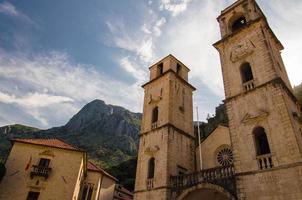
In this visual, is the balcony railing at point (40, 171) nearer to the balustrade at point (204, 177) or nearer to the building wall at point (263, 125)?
the balustrade at point (204, 177)

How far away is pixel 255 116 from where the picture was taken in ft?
46.4

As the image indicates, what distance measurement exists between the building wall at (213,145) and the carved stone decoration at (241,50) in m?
6.52

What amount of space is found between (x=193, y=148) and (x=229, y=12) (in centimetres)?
1214

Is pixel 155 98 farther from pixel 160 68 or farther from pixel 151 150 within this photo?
pixel 151 150

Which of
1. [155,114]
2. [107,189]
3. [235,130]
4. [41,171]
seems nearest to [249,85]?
[235,130]

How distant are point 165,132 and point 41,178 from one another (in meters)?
12.4

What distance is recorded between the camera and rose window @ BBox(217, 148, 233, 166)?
64.7ft

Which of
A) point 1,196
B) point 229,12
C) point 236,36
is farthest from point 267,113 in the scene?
point 1,196

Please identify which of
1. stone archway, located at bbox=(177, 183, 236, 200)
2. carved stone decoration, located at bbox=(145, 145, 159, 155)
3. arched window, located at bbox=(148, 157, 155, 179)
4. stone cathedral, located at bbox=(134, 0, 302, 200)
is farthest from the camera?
carved stone decoration, located at bbox=(145, 145, 159, 155)

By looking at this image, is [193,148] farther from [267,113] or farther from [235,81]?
[267,113]

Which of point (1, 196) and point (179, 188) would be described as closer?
point (179, 188)

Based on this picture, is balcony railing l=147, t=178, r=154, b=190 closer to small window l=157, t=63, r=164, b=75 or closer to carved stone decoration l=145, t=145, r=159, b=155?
carved stone decoration l=145, t=145, r=159, b=155

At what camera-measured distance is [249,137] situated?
46.2 feet

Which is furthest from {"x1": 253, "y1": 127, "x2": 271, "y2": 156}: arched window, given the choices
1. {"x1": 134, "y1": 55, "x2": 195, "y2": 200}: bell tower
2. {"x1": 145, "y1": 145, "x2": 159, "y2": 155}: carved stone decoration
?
{"x1": 145, "y1": 145, "x2": 159, "y2": 155}: carved stone decoration
